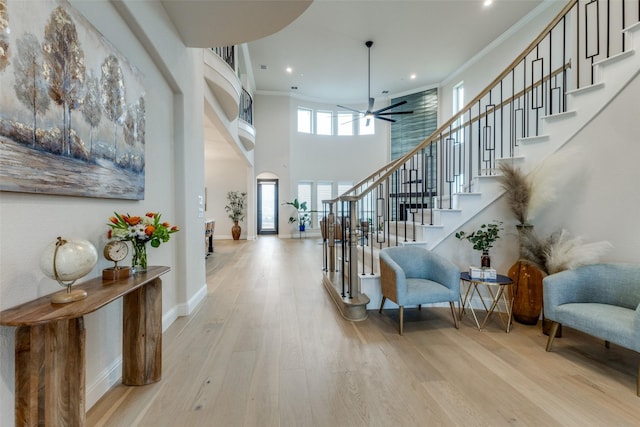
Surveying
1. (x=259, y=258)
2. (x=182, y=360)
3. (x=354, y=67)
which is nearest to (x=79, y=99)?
(x=182, y=360)

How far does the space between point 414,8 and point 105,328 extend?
286 inches

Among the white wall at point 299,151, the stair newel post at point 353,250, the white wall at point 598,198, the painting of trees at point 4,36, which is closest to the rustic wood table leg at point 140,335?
the painting of trees at point 4,36

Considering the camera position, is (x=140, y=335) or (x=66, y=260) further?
(x=140, y=335)

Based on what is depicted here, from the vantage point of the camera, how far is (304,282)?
4.38m

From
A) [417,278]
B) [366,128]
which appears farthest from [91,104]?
[366,128]

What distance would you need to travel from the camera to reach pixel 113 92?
181 cm

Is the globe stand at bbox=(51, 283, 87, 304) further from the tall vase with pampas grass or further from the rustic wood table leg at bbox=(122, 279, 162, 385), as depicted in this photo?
the tall vase with pampas grass

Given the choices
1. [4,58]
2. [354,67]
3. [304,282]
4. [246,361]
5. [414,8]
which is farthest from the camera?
[354,67]

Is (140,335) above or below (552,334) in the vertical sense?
above

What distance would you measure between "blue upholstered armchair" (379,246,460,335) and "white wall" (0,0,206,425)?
227cm

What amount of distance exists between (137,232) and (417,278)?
2745 mm

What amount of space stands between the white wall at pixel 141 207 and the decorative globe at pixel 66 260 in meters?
0.14

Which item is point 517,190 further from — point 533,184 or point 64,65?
point 64,65

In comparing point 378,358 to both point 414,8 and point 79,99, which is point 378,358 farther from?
point 414,8
